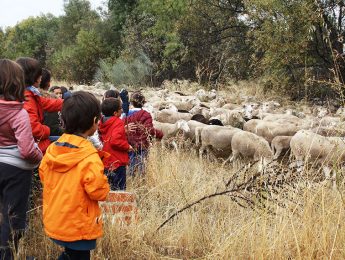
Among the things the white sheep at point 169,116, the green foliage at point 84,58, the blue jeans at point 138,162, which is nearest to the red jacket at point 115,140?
the blue jeans at point 138,162

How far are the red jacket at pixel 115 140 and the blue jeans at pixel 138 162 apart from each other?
0.53 meters

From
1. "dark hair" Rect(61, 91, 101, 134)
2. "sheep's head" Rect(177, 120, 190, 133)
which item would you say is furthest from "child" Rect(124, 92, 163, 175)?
"sheep's head" Rect(177, 120, 190, 133)

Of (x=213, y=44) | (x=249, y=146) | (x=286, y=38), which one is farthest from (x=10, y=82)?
(x=213, y=44)

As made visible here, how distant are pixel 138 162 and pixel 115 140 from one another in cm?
93

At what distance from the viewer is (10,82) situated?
3018mm

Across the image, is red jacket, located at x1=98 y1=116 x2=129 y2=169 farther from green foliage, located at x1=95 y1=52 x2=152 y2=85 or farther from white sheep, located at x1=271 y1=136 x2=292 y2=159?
green foliage, located at x1=95 y1=52 x2=152 y2=85

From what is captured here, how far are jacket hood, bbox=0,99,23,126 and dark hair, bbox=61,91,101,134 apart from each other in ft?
1.30

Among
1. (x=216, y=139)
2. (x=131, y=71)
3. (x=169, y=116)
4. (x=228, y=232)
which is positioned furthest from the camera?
(x=131, y=71)

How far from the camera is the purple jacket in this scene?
9.70ft

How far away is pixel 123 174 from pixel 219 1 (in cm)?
1519

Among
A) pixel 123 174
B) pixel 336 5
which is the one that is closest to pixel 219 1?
pixel 336 5

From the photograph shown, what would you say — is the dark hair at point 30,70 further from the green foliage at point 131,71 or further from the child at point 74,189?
the green foliage at point 131,71

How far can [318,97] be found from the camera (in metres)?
14.4

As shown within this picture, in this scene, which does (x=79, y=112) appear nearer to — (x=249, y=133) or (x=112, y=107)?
(x=112, y=107)
